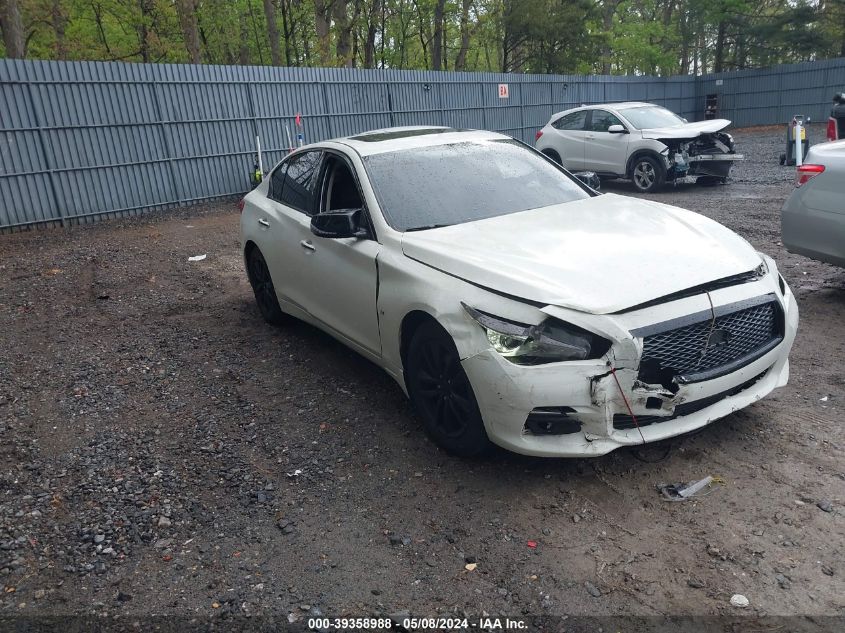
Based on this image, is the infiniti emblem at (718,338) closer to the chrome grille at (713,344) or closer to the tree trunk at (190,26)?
the chrome grille at (713,344)

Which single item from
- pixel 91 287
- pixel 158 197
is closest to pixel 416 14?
pixel 158 197

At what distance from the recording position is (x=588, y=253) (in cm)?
359

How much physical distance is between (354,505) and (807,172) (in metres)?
4.60

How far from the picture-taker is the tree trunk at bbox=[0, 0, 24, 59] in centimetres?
A: 1917

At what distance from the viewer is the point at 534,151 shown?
210 inches

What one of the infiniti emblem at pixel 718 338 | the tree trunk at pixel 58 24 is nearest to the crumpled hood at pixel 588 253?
the infiniti emblem at pixel 718 338

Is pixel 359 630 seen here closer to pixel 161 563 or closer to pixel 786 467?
pixel 161 563

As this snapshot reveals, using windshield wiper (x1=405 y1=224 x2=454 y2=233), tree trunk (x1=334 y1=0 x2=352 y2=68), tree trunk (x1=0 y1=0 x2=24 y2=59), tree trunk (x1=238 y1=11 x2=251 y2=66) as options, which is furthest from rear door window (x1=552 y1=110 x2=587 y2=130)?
tree trunk (x1=238 y1=11 x2=251 y2=66)

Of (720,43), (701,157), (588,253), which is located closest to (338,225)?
(588,253)

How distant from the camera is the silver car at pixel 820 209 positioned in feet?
17.5

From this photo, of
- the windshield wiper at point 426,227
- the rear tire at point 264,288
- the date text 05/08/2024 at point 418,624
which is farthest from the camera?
the rear tire at point 264,288

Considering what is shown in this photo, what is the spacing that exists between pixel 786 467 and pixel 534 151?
2941mm

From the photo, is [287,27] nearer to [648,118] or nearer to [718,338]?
[648,118]

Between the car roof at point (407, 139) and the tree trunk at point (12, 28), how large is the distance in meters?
18.7
